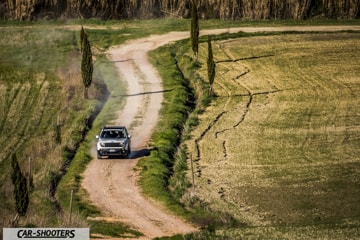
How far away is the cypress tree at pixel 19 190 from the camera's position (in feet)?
135

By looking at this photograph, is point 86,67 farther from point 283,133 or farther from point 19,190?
point 19,190

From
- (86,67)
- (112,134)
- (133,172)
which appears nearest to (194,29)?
(86,67)

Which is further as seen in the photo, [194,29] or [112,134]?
[194,29]

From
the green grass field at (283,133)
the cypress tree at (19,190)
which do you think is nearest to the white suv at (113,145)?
the green grass field at (283,133)

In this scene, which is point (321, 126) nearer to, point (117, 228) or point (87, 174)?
point (87, 174)

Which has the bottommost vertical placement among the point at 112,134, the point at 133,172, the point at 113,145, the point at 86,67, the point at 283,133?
the point at 283,133

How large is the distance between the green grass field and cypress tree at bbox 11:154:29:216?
7.55m

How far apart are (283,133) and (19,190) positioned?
Result: 19.8 m

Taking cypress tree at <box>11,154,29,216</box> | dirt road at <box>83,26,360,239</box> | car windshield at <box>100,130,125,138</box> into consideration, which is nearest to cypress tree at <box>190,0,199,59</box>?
dirt road at <box>83,26,360,239</box>

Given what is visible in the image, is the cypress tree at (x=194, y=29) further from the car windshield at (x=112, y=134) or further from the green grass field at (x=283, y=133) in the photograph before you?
the car windshield at (x=112, y=134)

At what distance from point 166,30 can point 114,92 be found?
2006 centimetres

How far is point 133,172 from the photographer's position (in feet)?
164

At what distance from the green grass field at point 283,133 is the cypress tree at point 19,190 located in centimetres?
755

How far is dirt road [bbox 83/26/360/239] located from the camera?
139 feet
